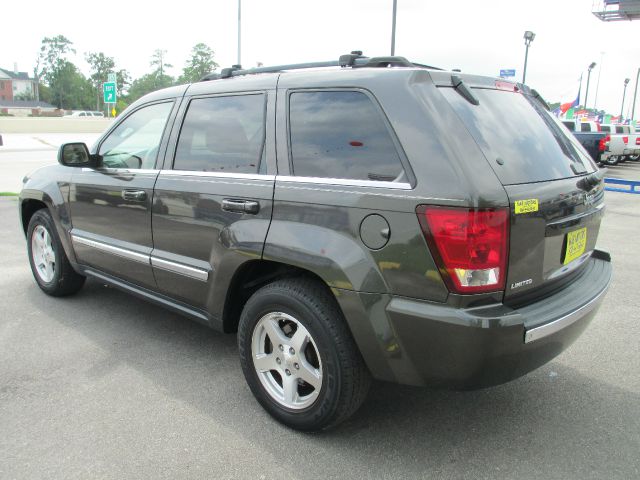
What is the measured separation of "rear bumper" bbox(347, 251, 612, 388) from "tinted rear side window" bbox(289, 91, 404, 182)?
0.63m

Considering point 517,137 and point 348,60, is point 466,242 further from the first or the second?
point 348,60

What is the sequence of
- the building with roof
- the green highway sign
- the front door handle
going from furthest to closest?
the building with roof
the green highway sign
the front door handle

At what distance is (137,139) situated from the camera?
3881mm

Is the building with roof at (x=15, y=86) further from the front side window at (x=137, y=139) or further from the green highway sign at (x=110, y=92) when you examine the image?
the front side window at (x=137, y=139)

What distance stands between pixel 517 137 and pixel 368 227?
908 millimetres

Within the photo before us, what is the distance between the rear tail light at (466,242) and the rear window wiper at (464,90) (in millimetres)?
606

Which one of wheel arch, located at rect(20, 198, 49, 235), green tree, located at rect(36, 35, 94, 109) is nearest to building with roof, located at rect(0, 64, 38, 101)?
green tree, located at rect(36, 35, 94, 109)

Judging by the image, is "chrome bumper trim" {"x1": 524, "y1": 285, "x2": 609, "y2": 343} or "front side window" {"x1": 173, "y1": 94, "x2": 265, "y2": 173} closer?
"chrome bumper trim" {"x1": 524, "y1": 285, "x2": 609, "y2": 343}

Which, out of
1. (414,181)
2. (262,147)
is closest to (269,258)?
(262,147)

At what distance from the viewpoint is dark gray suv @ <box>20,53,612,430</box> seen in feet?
7.46

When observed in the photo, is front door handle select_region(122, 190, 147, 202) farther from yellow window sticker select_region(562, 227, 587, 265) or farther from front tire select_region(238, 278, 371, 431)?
yellow window sticker select_region(562, 227, 587, 265)

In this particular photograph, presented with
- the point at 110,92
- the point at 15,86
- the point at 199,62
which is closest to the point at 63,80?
the point at 15,86

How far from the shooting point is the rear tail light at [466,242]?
2217mm

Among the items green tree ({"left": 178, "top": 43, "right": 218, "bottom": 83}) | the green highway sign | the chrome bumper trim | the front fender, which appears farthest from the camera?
green tree ({"left": 178, "top": 43, "right": 218, "bottom": 83})
